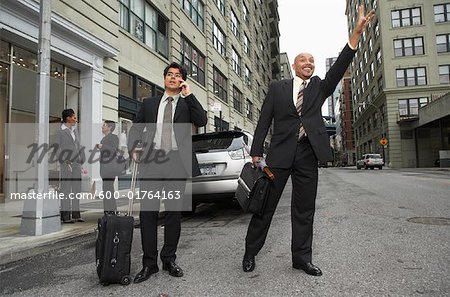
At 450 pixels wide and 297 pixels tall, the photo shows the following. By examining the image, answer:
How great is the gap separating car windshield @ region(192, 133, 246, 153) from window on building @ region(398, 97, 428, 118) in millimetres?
39067

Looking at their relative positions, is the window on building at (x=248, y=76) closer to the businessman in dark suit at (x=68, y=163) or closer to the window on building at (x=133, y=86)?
the window on building at (x=133, y=86)

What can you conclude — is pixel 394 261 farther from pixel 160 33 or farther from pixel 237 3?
pixel 237 3

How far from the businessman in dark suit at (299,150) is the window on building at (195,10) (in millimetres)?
17526

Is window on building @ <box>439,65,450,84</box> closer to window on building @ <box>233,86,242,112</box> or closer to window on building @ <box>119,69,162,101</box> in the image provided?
window on building @ <box>233,86,242,112</box>

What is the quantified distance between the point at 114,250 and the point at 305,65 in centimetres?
249

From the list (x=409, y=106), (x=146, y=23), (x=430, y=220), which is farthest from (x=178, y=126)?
(x=409, y=106)

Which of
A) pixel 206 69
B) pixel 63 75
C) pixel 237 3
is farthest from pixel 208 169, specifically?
pixel 237 3

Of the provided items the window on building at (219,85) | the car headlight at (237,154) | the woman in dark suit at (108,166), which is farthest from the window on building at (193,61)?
the woman in dark suit at (108,166)

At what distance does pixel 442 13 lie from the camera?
40.4m

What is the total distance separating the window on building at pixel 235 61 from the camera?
31.2 metres

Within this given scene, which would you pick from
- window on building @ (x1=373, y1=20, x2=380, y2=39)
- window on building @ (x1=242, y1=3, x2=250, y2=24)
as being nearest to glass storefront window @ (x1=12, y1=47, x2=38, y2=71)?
window on building @ (x1=242, y1=3, x2=250, y2=24)

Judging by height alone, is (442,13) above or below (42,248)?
above

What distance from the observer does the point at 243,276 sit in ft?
11.0

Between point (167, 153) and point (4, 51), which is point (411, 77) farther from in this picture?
point (167, 153)
